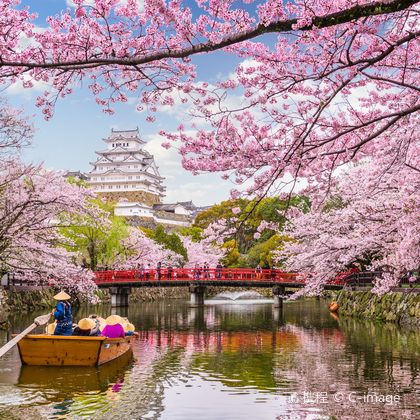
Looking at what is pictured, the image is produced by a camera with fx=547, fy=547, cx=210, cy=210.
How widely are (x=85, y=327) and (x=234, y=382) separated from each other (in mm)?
4078

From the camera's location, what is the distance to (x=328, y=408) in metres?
9.04

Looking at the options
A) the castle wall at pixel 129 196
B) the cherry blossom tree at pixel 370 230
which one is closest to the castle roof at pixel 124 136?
the castle wall at pixel 129 196

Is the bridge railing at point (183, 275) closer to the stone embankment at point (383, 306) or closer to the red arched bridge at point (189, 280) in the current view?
the red arched bridge at point (189, 280)

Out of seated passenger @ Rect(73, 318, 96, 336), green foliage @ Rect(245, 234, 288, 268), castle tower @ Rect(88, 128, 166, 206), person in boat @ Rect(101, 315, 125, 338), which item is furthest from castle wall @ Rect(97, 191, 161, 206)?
seated passenger @ Rect(73, 318, 96, 336)

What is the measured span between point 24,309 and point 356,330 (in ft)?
59.8

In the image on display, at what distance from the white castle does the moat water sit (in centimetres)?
5947

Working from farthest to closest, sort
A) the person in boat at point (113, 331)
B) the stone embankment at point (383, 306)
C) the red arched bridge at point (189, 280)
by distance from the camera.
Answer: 1. the red arched bridge at point (189, 280)
2. the stone embankment at point (383, 306)
3. the person in boat at point (113, 331)

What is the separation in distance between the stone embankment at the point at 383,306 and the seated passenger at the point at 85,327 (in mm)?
13327

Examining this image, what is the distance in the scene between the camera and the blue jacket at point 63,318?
512 inches

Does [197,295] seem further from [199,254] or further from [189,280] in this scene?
[199,254]

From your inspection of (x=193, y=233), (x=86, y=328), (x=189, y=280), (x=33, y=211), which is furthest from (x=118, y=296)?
(x=86, y=328)

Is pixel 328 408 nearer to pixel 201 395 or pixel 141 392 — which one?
pixel 201 395

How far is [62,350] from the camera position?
41.7ft

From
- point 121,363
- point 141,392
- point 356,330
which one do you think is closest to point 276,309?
point 356,330
